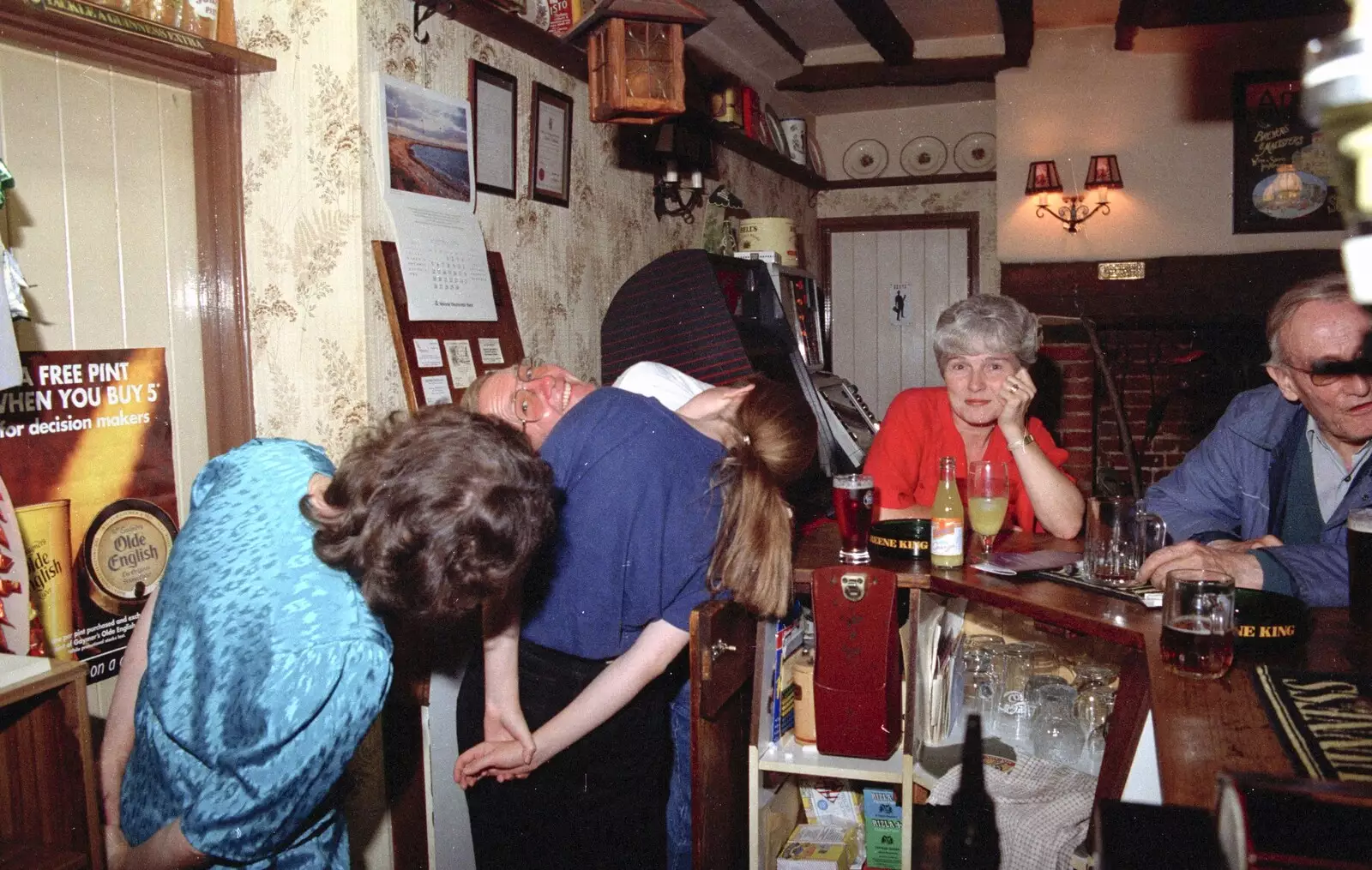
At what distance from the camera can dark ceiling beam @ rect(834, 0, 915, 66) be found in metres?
4.77

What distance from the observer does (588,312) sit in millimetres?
3264

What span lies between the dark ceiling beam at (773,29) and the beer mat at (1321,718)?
4143 millimetres

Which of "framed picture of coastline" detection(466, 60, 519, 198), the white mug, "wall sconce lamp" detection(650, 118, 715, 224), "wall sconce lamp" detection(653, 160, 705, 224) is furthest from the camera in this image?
the white mug

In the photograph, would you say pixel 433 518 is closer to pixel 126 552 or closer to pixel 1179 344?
pixel 126 552

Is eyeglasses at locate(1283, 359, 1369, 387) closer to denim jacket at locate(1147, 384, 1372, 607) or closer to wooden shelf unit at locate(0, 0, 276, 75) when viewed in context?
denim jacket at locate(1147, 384, 1372, 607)

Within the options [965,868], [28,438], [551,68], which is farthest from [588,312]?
[965,868]

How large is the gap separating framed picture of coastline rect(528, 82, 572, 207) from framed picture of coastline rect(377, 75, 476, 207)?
1.15 feet

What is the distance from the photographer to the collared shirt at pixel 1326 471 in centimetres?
188

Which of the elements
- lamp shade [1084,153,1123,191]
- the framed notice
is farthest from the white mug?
the framed notice

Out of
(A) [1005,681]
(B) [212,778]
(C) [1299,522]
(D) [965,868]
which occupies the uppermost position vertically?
(C) [1299,522]

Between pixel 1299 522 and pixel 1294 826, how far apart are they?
165cm

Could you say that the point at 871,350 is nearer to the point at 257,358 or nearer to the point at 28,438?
the point at 257,358

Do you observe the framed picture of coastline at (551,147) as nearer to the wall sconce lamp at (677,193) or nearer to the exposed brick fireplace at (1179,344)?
the wall sconce lamp at (677,193)

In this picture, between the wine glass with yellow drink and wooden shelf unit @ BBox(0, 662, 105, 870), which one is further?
the wine glass with yellow drink
